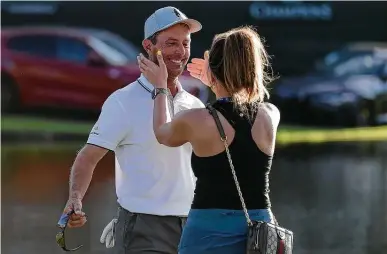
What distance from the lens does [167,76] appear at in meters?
4.09

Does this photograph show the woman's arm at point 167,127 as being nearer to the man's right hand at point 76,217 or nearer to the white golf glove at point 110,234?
the man's right hand at point 76,217

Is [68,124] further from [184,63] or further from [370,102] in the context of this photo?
[184,63]

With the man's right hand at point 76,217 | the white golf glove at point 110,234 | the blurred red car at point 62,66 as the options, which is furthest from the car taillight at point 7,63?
the man's right hand at point 76,217

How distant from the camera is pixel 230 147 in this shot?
11.4 feet

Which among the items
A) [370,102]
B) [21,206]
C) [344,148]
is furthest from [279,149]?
[21,206]

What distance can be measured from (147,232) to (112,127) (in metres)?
0.47

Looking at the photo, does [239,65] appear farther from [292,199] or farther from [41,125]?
[41,125]

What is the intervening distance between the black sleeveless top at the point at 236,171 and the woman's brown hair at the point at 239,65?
6 centimetres

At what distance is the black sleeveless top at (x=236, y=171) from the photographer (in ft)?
11.5

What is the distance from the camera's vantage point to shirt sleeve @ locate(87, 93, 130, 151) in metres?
4.16

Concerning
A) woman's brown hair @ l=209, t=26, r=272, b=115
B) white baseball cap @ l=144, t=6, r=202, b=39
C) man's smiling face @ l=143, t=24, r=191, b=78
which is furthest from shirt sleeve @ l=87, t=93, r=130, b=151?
woman's brown hair @ l=209, t=26, r=272, b=115

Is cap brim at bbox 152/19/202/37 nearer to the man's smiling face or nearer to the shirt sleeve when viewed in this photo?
the man's smiling face

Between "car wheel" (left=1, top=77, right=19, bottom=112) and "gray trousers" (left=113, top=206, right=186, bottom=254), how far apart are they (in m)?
13.2

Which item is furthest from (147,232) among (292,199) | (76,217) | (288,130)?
(288,130)
